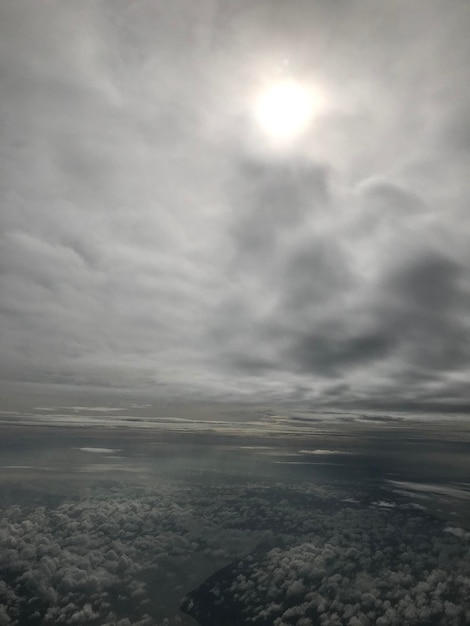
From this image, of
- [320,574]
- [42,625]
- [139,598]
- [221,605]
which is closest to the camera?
[42,625]

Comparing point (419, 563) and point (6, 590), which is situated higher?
point (419, 563)

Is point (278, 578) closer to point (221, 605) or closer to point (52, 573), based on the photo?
point (221, 605)

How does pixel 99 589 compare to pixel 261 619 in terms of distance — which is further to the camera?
pixel 99 589

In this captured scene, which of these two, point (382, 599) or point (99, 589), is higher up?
point (382, 599)

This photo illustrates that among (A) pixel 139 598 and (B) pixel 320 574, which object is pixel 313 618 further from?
(A) pixel 139 598

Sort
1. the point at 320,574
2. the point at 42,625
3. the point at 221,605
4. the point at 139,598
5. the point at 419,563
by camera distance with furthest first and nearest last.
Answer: the point at 419,563
the point at 320,574
the point at 139,598
the point at 221,605
the point at 42,625

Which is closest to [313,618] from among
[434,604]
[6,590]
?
[434,604]

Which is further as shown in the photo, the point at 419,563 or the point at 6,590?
the point at 419,563

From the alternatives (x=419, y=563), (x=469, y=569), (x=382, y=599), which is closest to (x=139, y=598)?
(x=382, y=599)

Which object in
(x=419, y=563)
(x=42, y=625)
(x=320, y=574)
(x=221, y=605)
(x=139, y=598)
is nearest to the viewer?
(x=42, y=625)
